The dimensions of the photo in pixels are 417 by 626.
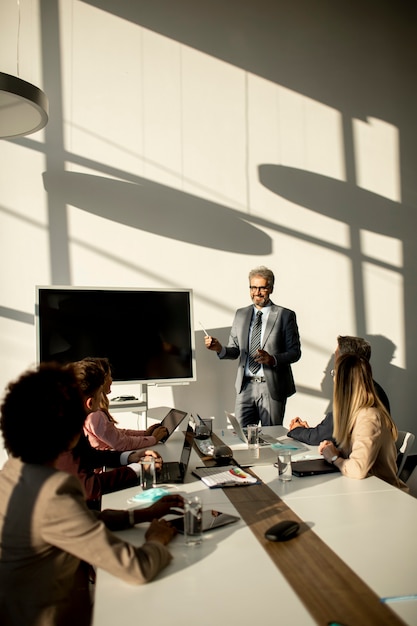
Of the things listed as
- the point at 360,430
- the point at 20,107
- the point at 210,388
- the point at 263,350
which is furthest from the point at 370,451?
the point at 210,388

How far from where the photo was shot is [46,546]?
1337 millimetres

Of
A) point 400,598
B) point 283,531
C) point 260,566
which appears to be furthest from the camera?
point 283,531

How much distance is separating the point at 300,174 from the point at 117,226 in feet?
6.05

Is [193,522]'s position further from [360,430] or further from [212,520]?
[360,430]

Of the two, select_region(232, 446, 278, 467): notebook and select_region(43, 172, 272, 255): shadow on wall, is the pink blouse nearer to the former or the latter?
select_region(232, 446, 278, 467): notebook

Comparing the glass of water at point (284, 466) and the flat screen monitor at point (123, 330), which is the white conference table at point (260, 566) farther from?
the flat screen monitor at point (123, 330)

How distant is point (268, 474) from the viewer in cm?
229

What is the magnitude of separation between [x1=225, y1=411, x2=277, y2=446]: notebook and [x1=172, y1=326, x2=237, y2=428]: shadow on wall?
5.97 feet

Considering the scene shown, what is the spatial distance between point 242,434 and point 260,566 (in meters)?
1.32

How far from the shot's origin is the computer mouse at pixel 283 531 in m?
1.56

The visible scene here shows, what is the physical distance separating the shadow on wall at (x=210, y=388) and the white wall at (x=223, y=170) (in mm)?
13

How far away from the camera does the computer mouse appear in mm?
1561

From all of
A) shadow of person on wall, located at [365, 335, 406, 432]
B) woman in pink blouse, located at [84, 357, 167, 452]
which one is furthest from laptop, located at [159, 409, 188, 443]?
shadow of person on wall, located at [365, 335, 406, 432]

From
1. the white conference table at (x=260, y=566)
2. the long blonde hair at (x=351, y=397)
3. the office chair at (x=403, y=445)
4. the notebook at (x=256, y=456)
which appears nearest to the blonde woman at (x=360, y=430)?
the long blonde hair at (x=351, y=397)
